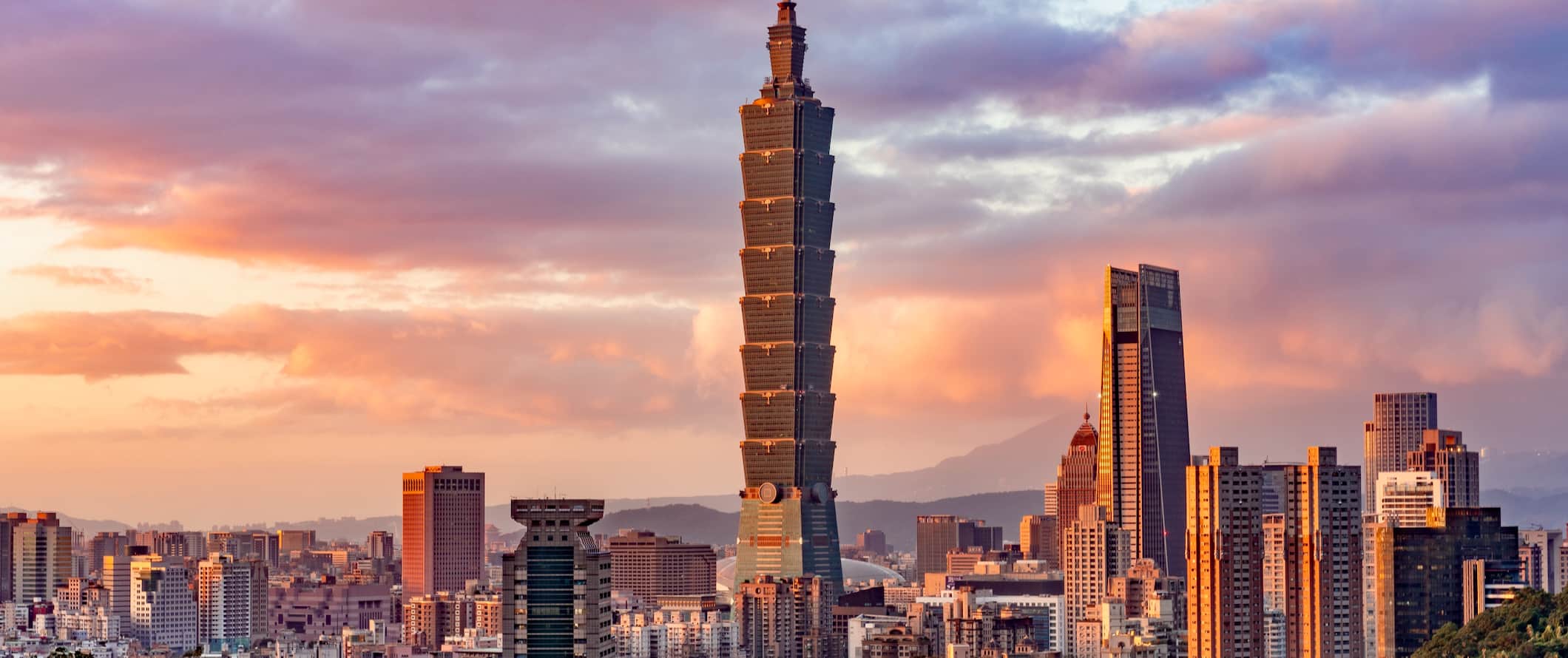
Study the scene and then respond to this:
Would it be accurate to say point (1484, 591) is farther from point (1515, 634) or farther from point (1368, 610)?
point (1515, 634)

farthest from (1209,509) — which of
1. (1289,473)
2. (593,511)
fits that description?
(593,511)

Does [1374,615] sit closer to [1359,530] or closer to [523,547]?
[1359,530]

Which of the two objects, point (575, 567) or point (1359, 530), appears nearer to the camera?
point (575, 567)

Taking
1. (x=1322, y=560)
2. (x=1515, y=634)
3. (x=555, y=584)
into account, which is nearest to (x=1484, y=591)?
(x=1322, y=560)

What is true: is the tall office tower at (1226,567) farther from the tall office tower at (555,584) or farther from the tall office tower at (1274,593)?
the tall office tower at (555,584)

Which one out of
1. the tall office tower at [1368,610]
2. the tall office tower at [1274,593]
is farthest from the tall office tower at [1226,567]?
the tall office tower at [1368,610]

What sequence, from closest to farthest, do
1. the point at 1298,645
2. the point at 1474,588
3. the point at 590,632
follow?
the point at 590,632
the point at 1298,645
the point at 1474,588
